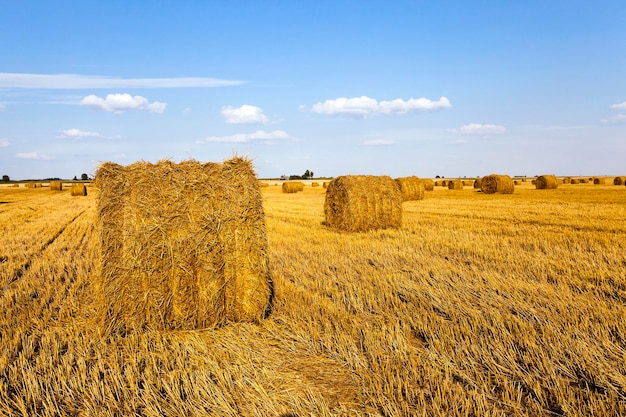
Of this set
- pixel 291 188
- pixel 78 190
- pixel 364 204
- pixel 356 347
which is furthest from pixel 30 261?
pixel 291 188

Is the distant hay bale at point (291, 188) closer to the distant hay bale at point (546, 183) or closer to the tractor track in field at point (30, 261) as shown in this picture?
the distant hay bale at point (546, 183)

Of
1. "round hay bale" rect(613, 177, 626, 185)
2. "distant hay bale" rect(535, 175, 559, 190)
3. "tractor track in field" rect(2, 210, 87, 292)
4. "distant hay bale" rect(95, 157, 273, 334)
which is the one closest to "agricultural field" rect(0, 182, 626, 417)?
"tractor track in field" rect(2, 210, 87, 292)

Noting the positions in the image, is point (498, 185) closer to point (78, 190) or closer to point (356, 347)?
point (356, 347)

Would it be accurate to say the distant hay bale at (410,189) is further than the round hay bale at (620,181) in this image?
No

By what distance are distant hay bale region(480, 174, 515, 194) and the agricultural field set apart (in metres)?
23.8

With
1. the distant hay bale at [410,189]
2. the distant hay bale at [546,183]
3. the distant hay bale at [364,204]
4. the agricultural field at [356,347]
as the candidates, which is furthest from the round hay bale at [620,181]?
the agricultural field at [356,347]

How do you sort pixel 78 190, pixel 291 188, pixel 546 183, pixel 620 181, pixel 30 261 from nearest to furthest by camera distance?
1. pixel 30 261
2. pixel 78 190
3. pixel 546 183
4. pixel 291 188
5. pixel 620 181

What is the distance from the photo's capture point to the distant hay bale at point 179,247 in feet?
17.0

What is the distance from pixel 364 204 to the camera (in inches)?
504

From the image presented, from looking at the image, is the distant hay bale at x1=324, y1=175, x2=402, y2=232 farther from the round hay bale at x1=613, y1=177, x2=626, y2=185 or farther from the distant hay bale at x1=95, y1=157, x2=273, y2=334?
the round hay bale at x1=613, y1=177, x2=626, y2=185

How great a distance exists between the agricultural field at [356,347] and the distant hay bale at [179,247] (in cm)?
23

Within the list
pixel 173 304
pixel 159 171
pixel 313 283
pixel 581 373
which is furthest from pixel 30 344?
pixel 581 373

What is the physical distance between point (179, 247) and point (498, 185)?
29.6 m

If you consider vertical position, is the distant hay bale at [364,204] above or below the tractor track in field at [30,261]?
above
